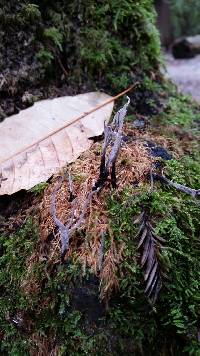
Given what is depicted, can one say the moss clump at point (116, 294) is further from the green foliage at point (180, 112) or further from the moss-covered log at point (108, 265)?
→ the green foliage at point (180, 112)

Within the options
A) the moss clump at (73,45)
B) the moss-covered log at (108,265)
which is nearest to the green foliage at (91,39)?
the moss clump at (73,45)

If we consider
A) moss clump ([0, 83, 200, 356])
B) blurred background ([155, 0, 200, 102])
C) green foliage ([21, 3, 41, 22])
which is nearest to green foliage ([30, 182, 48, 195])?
moss clump ([0, 83, 200, 356])

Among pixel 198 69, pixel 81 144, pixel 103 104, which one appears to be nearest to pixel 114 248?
pixel 81 144

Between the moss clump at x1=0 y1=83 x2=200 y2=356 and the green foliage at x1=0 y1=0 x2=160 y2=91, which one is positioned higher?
the green foliage at x1=0 y1=0 x2=160 y2=91

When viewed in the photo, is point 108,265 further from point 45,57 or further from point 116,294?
point 45,57

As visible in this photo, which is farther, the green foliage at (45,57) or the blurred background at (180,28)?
the blurred background at (180,28)

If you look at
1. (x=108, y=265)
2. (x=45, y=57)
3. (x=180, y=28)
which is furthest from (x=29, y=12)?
(x=180, y=28)

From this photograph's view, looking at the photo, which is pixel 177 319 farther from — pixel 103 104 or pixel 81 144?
pixel 103 104

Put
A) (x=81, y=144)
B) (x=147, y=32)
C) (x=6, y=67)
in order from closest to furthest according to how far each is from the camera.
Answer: (x=81, y=144) < (x=6, y=67) < (x=147, y=32)

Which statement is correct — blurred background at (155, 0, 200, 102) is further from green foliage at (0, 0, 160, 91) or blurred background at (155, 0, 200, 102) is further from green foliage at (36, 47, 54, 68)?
green foliage at (36, 47, 54, 68)
